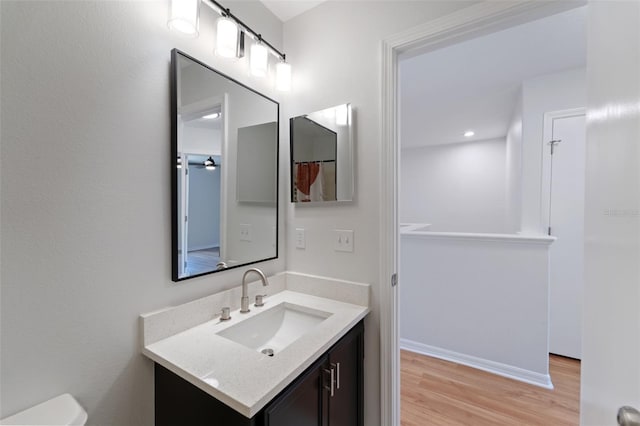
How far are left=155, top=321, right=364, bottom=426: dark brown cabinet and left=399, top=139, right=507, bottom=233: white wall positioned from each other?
456 centimetres

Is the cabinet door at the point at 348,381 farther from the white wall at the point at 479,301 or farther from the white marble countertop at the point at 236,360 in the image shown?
the white wall at the point at 479,301

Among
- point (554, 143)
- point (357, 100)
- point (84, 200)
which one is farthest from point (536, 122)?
point (84, 200)

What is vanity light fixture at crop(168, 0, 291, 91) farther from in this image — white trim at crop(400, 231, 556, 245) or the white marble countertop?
white trim at crop(400, 231, 556, 245)

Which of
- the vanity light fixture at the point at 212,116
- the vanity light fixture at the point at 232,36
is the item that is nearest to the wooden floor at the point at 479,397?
the vanity light fixture at the point at 212,116

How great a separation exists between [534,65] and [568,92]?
455 millimetres

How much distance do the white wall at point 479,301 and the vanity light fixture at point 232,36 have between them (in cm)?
179

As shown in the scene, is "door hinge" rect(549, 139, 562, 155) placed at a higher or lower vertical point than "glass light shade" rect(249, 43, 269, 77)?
lower

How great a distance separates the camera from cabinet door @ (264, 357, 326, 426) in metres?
0.80

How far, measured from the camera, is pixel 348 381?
1.22 metres

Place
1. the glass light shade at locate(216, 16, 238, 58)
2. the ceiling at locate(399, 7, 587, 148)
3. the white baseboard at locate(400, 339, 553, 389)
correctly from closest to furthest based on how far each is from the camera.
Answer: the glass light shade at locate(216, 16, 238, 58) → the ceiling at locate(399, 7, 587, 148) → the white baseboard at locate(400, 339, 553, 389)

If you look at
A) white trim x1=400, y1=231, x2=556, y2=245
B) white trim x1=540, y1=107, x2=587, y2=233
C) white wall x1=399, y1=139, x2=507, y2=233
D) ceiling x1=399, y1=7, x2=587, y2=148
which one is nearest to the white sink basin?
white trim x1=400, y1=231, x2=556, y2=245

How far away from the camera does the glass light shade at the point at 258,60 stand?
1.38 meters

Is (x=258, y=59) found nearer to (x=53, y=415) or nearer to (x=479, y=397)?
(x=53, y=415)

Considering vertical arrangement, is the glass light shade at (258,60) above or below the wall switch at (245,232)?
above
